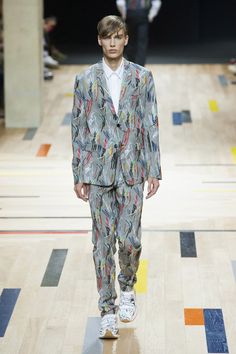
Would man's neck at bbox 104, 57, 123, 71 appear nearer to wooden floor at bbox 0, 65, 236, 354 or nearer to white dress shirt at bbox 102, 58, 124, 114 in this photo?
white dress shirt at bbox 102, 58, 124, 114

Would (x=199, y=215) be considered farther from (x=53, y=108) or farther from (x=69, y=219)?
(x=53, y=108)

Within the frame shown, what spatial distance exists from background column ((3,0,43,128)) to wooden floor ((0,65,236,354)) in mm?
183

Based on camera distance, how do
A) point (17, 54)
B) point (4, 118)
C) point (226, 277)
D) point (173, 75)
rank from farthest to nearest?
point (173, 75) → point (4, 118) → point (17, 54) → point (226, 277)

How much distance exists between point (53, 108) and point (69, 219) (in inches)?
156

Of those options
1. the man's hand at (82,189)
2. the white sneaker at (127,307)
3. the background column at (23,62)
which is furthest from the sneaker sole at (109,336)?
the background column at (23,62)

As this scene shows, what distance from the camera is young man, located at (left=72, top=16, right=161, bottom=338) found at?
13.3 feet

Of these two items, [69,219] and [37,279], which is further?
[69,219]

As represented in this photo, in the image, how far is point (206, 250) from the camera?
5590mm

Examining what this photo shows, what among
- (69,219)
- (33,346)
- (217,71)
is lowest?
(217,71)

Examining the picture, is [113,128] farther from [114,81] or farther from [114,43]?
[114,43]

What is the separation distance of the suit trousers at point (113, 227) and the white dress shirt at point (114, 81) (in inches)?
9.7

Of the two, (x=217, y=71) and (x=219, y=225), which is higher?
(x=219, y=225)

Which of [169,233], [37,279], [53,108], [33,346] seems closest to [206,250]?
[169,233]

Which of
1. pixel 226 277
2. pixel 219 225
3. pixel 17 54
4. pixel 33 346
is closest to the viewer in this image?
pixel 33 346
